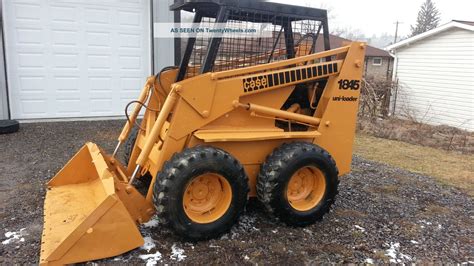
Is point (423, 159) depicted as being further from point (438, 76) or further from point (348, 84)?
point (438, 76)

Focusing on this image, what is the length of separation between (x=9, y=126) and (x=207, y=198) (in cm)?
581

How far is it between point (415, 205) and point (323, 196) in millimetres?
1525

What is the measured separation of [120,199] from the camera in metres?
3.26

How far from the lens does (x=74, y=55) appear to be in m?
8.67

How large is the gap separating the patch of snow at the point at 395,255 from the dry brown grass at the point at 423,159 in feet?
8.15

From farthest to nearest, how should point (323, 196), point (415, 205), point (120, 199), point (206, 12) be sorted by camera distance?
point (415, 205)
point (206, 12)
point (323, 196)
point (120, 199)

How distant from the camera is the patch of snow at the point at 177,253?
3182mm

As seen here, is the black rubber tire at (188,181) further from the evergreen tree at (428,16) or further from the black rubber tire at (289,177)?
the evergreen tree at (428,16)

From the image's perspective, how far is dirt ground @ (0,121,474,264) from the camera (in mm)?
3287

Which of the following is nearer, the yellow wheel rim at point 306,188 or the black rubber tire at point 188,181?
the black rubber tire at point 188,181

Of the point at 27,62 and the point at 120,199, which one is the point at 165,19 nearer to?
the point at 27,62

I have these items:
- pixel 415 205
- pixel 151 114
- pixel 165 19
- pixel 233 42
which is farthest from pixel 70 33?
pixel 415 205

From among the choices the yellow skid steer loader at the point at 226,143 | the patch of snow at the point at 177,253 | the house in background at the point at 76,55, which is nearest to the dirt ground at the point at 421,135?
the house in background at the point at 76,55

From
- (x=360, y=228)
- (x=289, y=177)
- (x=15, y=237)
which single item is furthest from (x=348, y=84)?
(x=15, y=237)
